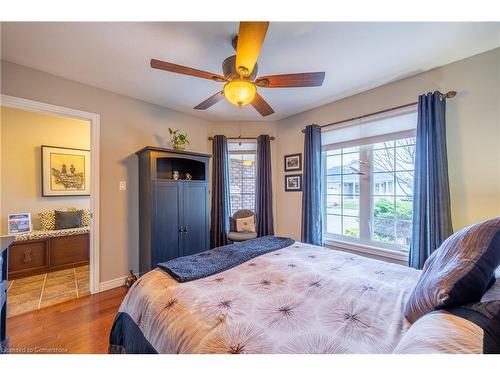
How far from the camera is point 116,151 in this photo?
2736 mm

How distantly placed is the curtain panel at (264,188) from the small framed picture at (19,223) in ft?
11.6

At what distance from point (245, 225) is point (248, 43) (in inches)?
104

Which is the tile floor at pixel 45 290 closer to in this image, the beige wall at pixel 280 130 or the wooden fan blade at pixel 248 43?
the beige wall at pixel 280 130

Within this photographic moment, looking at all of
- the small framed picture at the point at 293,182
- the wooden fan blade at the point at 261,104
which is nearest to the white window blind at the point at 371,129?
the small framed picture at the point at 293,182

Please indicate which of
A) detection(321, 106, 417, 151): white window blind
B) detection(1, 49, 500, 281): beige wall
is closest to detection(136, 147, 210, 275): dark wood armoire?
detection(1, 49, 500, 281): beige wall

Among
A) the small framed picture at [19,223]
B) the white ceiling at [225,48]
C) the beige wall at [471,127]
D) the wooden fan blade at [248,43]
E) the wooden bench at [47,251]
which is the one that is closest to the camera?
the wooden fan blade at [248,43]

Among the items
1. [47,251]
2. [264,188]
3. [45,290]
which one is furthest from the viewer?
[264,188]

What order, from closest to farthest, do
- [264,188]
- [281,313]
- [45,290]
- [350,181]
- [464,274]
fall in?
[464,274]
[281,313]
[45,290]
[350,181]
[264,188]

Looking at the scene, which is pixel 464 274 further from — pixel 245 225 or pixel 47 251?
pixel 47 251

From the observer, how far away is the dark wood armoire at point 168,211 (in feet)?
8.51

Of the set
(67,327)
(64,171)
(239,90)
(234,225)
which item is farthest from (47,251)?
(239,90)

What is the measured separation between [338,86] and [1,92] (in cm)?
345
